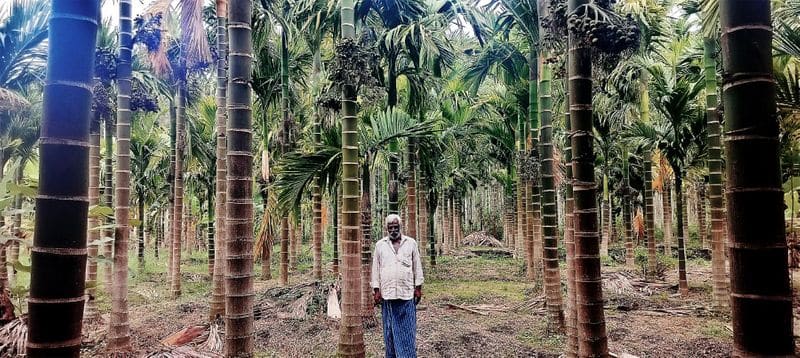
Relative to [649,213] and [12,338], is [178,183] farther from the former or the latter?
[649,213]

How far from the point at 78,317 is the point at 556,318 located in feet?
25.4

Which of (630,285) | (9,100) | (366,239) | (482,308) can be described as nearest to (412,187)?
(482,308)

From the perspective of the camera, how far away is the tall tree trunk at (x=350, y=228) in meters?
6.73

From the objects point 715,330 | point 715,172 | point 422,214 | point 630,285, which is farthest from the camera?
point 422,214

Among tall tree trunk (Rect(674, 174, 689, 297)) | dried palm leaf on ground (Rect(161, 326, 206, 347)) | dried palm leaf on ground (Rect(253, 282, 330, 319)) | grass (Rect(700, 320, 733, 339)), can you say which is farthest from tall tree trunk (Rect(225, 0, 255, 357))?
tall tree trunk (Rect(674, 174, 689, 297))

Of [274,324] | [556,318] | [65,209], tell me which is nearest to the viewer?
[65,209]

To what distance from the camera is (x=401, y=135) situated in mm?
8609

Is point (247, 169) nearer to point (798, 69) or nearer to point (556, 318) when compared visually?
point (556, 318)

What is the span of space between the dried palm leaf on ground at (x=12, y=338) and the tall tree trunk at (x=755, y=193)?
608cm

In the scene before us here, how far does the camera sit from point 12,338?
541 centimetres

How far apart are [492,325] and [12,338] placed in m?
7.01

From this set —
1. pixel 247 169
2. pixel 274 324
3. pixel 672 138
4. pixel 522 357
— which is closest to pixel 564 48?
pixel 247 169

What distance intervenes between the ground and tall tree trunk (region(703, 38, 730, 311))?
574mm

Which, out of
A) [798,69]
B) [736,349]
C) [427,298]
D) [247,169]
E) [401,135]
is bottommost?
[427,298]
